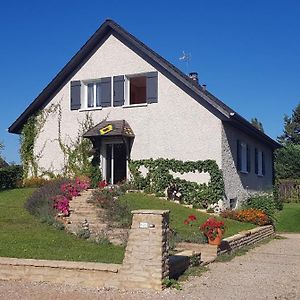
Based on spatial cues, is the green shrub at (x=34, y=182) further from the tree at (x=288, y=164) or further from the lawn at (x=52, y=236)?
the tree at (x=288, y=164)

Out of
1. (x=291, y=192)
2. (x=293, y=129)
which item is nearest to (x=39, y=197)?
(x=291, y=192)

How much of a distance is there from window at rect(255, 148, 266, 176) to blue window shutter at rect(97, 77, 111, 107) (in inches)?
356

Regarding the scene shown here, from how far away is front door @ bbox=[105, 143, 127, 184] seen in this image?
71.6 feet

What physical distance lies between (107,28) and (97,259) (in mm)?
15199

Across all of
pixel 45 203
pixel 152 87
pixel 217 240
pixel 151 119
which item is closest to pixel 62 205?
pixel 45 203

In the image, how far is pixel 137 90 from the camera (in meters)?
23.9

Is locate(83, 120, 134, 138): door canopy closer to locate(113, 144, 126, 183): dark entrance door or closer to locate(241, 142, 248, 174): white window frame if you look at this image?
locate(113, 144, 126, 183): dark entrance door

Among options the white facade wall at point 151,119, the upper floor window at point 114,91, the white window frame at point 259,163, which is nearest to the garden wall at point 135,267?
the white facade wall at point 151,119

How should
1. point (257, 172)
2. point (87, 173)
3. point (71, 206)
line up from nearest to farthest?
point (71, 206) → point (87, 173) → point (257, 172)

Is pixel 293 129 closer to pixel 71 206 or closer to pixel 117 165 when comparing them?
pixel 117 165

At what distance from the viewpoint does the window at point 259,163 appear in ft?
84.5

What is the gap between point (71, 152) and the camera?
2283 cm

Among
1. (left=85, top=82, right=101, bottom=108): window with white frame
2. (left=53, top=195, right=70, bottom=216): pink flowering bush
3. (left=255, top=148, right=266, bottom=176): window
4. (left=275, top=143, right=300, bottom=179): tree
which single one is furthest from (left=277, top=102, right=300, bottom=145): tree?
(left=53, top=195, right=70, bottom=216): pink flowering bush

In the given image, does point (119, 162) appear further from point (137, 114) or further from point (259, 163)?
point (259, 163)
